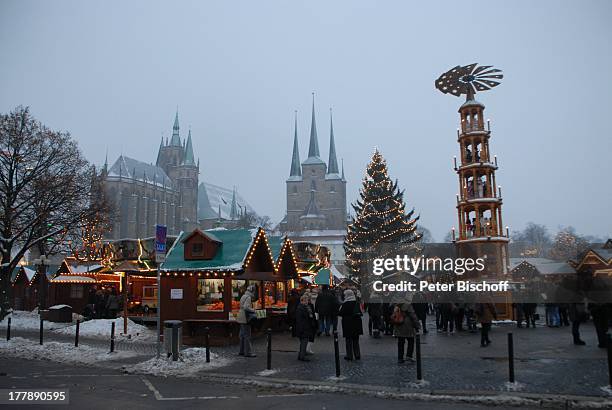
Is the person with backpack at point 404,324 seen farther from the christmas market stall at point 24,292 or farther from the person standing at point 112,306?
the christmas market stall at point 24,292

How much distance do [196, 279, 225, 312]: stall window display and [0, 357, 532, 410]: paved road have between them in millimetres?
6641

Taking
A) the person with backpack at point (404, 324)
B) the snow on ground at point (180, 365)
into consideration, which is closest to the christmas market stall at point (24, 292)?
the snow on ground at point (180, 365)

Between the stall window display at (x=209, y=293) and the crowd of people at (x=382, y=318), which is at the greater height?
the stall window display at (x=209, y=293)

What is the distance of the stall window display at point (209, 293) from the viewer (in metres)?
19.2

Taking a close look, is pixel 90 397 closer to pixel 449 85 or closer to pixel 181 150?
pixel 449 85

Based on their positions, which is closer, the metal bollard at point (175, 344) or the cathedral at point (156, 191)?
the metal bollard at point (175, 344)

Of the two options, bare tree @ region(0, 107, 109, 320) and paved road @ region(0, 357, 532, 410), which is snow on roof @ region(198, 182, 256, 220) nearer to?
bare tree @ region(0, 107, 109, 320)

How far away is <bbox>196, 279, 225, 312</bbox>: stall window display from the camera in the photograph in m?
19.2

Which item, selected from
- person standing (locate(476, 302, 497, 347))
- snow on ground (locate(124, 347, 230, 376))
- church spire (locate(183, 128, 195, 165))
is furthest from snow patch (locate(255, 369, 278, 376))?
church spire (locate(183, 128, 195, 165))

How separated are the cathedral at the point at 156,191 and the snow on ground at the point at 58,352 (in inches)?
3012

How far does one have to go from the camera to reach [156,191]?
117 metres

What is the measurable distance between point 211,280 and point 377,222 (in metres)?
25.4

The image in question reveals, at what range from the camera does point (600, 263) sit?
29078mm

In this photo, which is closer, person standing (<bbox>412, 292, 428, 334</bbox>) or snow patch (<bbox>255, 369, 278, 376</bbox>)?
snow patch (<bbox>255, 369, 278, 376</bbox>)
